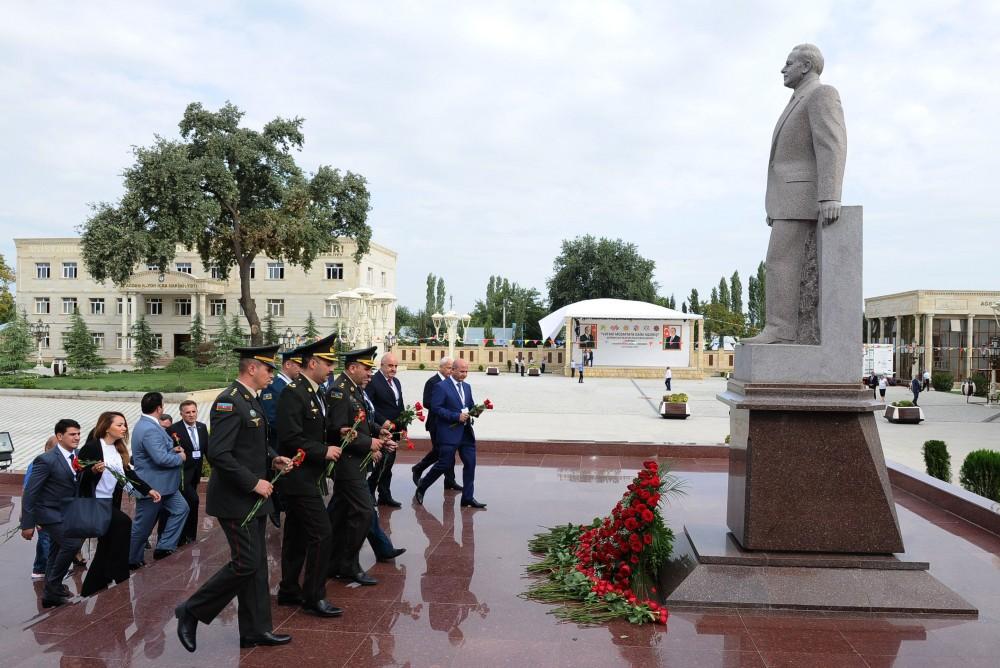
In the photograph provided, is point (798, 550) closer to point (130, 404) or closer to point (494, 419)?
point (494, 419)

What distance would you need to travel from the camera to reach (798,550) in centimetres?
498

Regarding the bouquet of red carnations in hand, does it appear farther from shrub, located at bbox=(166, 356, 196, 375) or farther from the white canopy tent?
the white canopy tent

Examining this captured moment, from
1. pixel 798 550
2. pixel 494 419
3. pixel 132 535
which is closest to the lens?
pixel 798 550

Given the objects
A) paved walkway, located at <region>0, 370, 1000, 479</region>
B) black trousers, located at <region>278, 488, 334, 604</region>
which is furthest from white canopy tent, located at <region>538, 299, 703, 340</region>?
black trousers, located at <region>278, 488, 334, 604</region>

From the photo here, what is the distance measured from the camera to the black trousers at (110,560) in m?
5.21

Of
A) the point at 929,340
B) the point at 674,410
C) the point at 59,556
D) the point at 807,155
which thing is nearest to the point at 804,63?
the point at 807,155

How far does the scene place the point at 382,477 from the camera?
7.79m

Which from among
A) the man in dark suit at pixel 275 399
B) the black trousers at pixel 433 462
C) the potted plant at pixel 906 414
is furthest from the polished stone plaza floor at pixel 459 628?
the potted plant at pixel 906 414

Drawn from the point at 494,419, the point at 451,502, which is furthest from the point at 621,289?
the point at 451,502

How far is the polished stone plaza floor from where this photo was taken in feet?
13.2

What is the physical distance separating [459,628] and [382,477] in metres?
3.49

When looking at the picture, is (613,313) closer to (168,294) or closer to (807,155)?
(807,155)

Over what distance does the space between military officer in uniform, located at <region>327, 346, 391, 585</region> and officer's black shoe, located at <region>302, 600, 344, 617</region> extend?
483 mm

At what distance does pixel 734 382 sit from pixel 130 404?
21.5 metres
